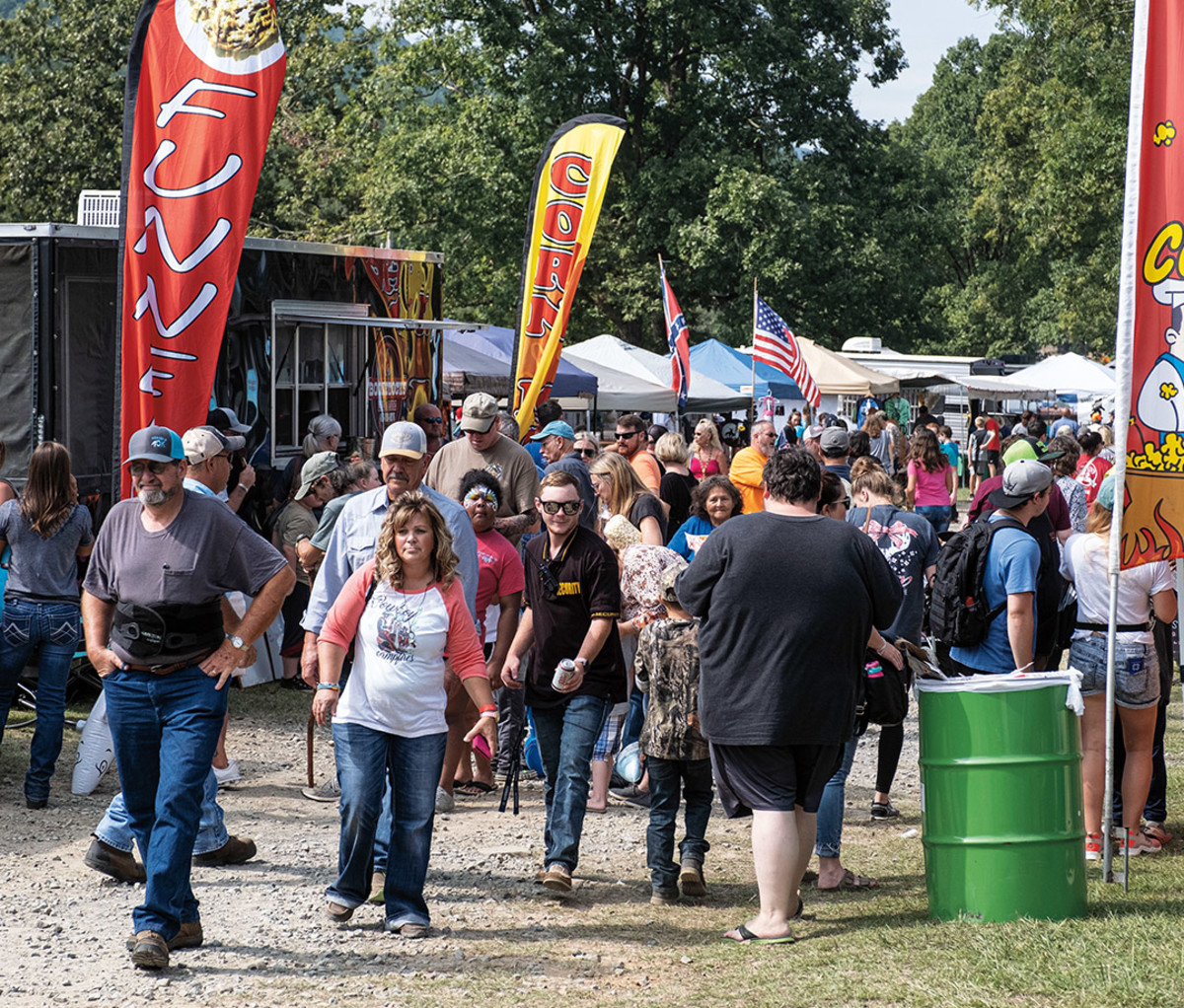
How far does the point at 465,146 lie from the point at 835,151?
849 centimetres

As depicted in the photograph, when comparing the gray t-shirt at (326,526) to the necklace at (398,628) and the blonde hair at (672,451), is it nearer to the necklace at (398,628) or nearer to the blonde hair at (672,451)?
the necklace at (398,628)

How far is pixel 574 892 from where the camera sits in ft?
21.9

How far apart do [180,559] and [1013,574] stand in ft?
11.6

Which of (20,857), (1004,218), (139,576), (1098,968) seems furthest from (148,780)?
(1004,218)

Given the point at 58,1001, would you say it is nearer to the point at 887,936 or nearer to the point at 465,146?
the point at 887,936

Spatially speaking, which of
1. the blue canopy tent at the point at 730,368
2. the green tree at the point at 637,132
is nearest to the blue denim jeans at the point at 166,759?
the blue canopy tent at the point at 730,368

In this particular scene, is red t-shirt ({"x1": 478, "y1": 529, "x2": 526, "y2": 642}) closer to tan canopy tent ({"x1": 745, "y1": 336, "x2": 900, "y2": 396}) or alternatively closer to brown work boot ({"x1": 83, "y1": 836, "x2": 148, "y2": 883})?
brown work boot ({"x1": 83, "y1": 836, "x2": 148, "y2": 883})

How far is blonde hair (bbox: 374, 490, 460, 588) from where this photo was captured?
224 inches

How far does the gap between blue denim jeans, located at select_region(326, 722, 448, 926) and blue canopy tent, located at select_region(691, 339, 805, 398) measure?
1946cm

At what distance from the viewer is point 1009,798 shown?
567cm

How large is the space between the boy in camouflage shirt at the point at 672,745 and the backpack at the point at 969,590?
1205 millimetres

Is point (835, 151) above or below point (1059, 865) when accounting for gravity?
above

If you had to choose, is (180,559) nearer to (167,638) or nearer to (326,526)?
(167,638)

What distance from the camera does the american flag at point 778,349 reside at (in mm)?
18672
